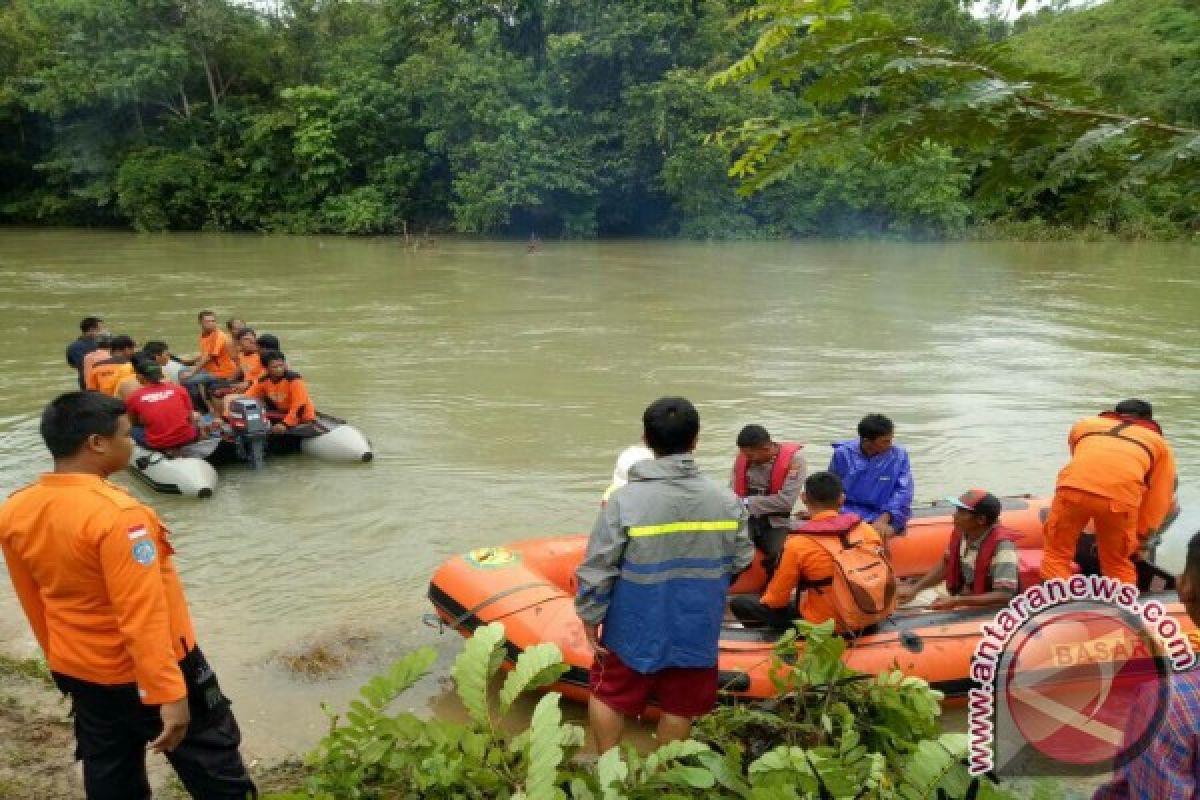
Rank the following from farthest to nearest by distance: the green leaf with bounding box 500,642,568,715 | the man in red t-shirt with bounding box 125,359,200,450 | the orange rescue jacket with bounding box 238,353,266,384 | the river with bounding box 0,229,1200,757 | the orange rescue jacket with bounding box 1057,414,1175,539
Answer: the orange rescue jacket with bounding box 238,353,266,384 → the man in red t-shirt with bounding box 125,359,200,450 → the river with bounding box 0,229,1200,757 → the orange rescue jacket with bounding box 1057,414,1175,539 → the green leaf with bounding box 500,642,568,715

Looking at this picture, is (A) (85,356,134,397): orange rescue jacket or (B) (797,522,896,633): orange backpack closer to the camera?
(B) (797,522,896,633): orange backpack

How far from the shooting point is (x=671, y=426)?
281 centimetres

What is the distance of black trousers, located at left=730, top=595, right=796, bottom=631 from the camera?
14.2 feet

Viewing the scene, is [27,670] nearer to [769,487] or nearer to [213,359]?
[769,487]

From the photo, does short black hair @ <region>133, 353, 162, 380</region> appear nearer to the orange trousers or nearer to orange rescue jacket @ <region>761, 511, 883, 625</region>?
orange rescue jacket @ <region>761, 511, 883, 625</region>

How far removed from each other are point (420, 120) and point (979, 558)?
25.7 metres

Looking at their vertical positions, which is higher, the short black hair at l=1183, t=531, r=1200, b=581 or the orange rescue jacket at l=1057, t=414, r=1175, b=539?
the short black hair at l=1183, t=531, r=1200, b=581

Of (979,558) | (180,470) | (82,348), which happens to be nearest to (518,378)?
(82,348)

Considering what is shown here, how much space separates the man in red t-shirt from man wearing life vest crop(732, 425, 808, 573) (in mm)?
4687

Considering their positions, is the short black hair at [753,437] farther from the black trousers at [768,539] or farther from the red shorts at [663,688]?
the red shorts at [663,688]

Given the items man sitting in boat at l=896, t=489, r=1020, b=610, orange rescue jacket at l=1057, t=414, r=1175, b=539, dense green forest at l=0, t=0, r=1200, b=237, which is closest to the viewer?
orange rescue jacket at l=1057, t=414, r=1175, b=539

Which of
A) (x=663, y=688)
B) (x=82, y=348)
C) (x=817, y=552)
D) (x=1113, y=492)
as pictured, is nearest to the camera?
(x=663, y=688)

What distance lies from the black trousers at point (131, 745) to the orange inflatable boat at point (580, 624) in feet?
5.80

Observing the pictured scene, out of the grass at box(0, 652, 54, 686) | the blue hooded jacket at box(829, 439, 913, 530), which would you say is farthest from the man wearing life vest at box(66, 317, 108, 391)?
the blue hooded jacket at box(829, 439, 913, 530)
